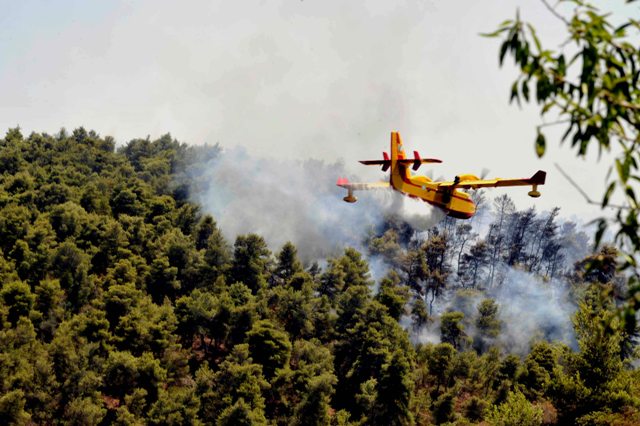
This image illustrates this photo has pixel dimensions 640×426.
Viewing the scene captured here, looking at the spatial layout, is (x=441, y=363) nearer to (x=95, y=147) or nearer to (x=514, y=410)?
(x=514, y=410)

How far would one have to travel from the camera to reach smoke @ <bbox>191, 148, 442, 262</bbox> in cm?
11506

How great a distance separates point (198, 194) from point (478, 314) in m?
49.7

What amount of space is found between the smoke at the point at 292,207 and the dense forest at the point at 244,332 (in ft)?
Answer: 14.6

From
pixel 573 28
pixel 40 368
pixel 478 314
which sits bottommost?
pixel 573 28

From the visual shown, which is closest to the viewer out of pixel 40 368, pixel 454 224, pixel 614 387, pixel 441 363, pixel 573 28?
pixel 573 28

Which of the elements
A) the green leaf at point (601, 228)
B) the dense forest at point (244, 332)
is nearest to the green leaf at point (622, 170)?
the green leaf at point (601, 228)

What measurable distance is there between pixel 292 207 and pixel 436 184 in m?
85.4

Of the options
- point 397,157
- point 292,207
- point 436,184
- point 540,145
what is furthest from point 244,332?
point 540,145

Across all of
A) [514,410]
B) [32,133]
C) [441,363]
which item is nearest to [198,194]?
[32,133]

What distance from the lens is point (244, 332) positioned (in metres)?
74.8

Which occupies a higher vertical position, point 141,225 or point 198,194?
point 198,194

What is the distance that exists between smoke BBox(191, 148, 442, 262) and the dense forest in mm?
4437

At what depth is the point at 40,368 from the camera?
60094 millimetres

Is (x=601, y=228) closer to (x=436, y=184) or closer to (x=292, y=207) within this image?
(x=436, y=184)
